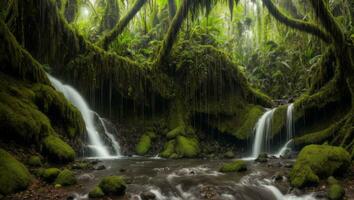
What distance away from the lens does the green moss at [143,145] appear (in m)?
14.3

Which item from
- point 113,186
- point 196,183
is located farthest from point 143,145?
point 113,186

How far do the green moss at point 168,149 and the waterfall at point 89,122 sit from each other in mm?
2044

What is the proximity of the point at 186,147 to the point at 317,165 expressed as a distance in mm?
6909

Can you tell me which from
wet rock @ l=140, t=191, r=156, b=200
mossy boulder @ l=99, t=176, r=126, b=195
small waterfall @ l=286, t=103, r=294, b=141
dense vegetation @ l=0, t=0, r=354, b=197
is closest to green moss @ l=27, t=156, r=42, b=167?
dense vegetation @ l=0, t=0, r=354, b=197

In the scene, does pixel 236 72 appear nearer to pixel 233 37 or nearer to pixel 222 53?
pixel 222 53

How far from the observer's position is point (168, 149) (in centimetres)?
1408

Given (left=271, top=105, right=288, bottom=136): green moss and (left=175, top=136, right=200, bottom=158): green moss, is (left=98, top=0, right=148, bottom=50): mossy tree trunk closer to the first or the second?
(left=175, top=136, right=200, bottom=158): green moss

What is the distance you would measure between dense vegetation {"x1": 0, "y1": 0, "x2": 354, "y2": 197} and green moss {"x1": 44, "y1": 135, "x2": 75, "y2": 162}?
0.10 feet

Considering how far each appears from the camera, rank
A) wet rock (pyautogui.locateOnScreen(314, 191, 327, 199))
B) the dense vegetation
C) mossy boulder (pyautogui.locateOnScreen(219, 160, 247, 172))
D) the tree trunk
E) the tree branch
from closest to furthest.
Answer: wet rock (pyautogui.locateOnScreen(314, 191, 327, 199)), the dense vegetation, mossy boulder (pyautogui.locateOnScreen(219, 160, 247, 172)), the tree branch, the tree trunk

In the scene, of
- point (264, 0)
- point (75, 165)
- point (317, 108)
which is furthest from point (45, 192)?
point (317, 108)

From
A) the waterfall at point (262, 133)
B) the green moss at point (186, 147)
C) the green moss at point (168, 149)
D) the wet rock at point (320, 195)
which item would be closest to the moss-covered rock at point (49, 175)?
the wet rock at point (320, 195)

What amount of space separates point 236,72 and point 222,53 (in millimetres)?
1329

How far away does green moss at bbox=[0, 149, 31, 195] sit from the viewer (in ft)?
19.6

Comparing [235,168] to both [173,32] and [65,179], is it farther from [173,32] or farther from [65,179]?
[173,32]
